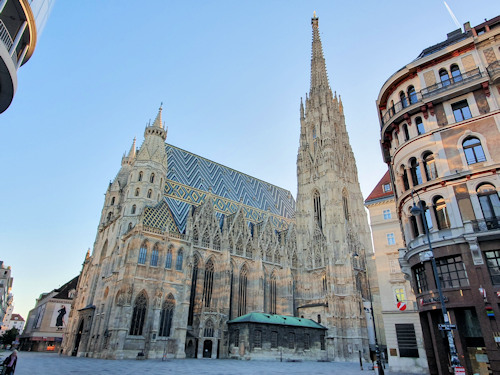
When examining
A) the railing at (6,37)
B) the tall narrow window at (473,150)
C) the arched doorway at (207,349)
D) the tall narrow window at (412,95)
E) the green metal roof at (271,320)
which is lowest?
the arched doorway at (207,349)

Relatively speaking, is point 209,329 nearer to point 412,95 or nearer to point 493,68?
point 412,95

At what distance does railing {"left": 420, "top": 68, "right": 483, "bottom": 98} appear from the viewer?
17.9m

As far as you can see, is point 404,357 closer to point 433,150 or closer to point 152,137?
point 433,150

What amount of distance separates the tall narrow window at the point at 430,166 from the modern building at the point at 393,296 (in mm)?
9744

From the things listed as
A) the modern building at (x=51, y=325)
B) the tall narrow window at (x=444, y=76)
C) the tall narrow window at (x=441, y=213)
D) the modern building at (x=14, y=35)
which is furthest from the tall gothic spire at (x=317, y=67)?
the modern building at (x=51, y=325)

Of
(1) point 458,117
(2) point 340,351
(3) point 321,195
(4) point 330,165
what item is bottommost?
(2) point 340,351

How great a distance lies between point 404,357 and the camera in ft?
81.9

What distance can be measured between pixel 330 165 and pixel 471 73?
41.4 metres

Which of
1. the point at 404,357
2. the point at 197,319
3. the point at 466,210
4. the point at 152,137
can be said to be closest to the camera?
the point at 466,210

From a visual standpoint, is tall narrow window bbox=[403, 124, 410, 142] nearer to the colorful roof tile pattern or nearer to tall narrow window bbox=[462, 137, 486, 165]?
tall narrow window bbox=[462, 137, 486, 165]

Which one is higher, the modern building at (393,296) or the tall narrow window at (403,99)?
the tall narrow window at (403,99)

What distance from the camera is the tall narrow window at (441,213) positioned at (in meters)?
16.9

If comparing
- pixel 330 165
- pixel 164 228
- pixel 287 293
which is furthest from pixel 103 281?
pixel 330 165

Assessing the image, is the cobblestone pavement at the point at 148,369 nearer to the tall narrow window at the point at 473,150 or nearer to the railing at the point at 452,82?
the tall narrow window at the point at 473,150
